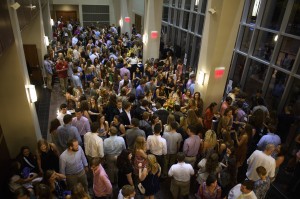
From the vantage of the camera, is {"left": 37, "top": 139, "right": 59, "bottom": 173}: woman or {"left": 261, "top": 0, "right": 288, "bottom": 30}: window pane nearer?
{"left": 37, "top": 139, "right": 59, "bottom": 173}: woman

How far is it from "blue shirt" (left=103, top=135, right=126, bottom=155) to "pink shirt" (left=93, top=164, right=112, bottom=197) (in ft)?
2.34

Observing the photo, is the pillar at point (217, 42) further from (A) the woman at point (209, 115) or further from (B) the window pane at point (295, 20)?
(B) the window pane at point (295, 20)

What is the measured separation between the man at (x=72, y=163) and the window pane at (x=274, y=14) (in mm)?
6647

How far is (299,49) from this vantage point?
6340 millimetres

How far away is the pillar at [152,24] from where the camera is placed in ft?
33.6

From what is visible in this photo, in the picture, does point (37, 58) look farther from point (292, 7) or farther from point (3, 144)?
point (292, 7)

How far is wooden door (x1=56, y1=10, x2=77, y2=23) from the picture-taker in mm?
19750

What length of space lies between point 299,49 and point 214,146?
12.8 feet

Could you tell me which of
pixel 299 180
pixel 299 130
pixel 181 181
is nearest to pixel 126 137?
pixel 181 181

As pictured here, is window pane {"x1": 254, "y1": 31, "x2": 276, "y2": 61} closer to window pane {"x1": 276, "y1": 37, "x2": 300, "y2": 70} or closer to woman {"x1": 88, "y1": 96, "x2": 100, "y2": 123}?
window pane {"x1": 276, "y1": 37, "x2": 300, "y2": 70}

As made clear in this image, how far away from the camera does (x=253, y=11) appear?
320 inches

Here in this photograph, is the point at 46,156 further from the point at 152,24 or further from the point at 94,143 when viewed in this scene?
the point at 152,24

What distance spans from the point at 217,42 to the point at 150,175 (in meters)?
4.10

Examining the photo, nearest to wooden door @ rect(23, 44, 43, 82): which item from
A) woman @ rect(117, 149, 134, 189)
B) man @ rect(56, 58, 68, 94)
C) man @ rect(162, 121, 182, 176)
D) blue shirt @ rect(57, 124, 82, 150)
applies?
man @ rect(56, 58, 68, 94)
